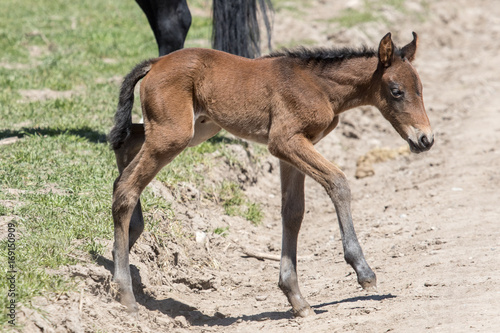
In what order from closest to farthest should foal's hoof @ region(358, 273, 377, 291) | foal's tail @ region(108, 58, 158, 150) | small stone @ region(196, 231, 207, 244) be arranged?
foal's hoof @ region(358, 273, 377, 291) < foal's tail @ region(108, 58, 158, 150) < small stone @ region(196, 231, 207, 244)

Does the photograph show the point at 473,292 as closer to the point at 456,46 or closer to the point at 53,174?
the point at 53,174

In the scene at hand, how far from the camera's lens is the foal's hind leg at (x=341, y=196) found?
4.37 metres

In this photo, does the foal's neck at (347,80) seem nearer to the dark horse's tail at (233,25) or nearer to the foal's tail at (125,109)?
the foal's tail at (125,109)

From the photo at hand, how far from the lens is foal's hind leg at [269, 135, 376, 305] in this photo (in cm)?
437

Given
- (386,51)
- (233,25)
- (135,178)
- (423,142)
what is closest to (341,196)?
(423,142)

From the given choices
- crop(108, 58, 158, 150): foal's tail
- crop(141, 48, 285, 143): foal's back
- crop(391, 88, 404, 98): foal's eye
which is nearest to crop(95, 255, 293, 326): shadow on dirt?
crop(108, 58, 158, 150): foal's tail

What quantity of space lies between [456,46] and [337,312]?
42.0 ft

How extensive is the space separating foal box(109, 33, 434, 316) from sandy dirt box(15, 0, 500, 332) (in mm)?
316

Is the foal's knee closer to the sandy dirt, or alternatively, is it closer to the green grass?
the sandy dirt

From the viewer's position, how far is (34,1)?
49.3 feet

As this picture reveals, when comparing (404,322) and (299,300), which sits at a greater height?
(404,322)

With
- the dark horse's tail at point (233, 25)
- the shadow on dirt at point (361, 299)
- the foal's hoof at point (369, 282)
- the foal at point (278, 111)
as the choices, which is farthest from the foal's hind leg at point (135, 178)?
the dark horse's tail at point (233, 25)

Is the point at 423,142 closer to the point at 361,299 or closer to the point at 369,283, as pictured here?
the point at 369,283

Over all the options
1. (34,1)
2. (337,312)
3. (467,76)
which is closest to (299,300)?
(337,312)
